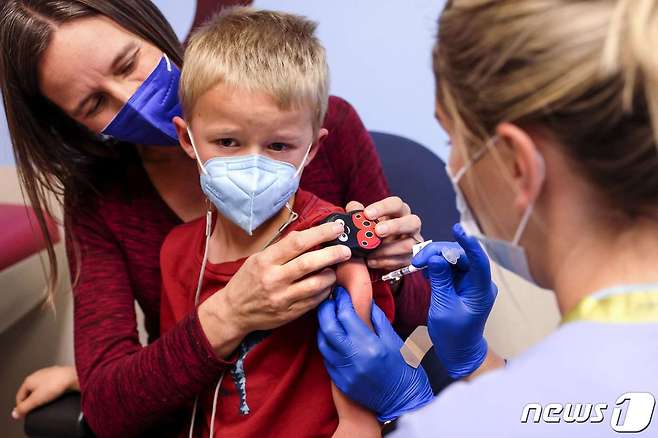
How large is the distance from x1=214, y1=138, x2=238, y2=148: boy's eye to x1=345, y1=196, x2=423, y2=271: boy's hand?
0.74 ft

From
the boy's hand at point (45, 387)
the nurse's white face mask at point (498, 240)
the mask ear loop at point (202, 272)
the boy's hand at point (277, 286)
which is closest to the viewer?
the nurse's white face mask at point (498, 240)

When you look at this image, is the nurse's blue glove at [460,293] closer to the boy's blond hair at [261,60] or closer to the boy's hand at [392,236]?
the boy's hand at [392,236]

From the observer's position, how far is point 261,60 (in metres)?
0.94

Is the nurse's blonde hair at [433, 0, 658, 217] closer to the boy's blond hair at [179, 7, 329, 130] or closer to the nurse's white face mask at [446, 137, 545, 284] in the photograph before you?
the nurse's white face mask at [446, 137, 545, 284]

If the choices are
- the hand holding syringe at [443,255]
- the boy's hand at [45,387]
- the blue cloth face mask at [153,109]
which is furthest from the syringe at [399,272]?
the boy's hand at [45,387]

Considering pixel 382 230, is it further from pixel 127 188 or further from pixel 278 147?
pixel 127 188

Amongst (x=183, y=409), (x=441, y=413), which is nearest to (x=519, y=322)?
(x=441, y=413)

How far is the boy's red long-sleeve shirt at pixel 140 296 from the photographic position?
103cm

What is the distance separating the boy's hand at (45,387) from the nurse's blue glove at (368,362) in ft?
1.95

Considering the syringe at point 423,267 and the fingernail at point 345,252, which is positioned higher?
the fingernail at point 345,252

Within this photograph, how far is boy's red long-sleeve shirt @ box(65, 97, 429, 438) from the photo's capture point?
1033 mm

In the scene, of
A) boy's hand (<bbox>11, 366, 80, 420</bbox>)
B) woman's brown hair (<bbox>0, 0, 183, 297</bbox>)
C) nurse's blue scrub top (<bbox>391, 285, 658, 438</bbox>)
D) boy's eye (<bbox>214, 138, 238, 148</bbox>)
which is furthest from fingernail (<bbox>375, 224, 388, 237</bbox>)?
boy's hand (<bbox>11, 366, 80, 420</bbox>)

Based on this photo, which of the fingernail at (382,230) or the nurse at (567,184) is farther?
the fingernail at (382,230)

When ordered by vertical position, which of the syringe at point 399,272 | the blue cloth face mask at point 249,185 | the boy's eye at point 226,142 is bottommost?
the syringe at point 399,272
